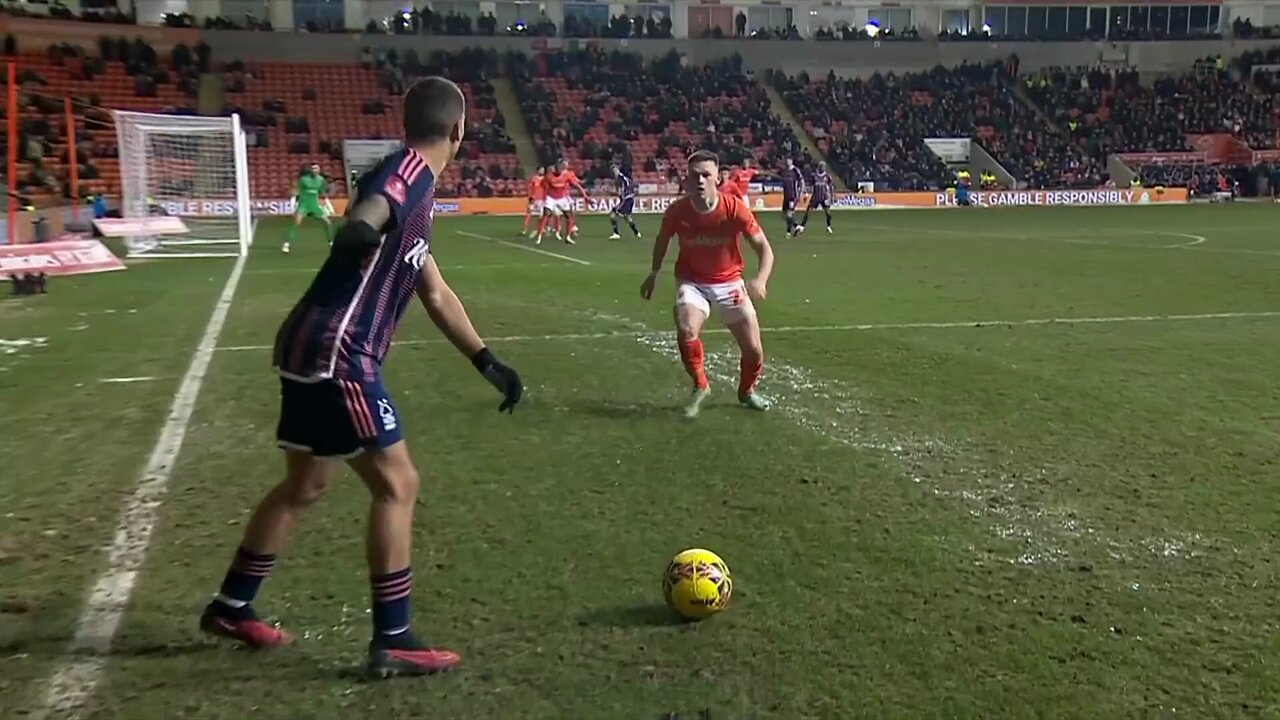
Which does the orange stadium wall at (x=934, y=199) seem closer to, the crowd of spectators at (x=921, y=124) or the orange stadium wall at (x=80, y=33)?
the crowd of spectators at (x=921, y=124)

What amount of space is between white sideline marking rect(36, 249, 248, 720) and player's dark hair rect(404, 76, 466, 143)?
2078 millimetres

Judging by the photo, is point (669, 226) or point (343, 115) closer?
point (669, 226)

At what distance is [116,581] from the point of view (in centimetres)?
463

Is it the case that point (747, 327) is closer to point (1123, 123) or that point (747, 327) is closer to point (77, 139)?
point (77, 139)

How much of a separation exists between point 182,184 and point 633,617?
27.1m

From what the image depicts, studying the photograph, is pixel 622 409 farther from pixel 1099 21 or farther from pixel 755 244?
pixel 1099 21

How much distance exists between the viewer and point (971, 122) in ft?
172

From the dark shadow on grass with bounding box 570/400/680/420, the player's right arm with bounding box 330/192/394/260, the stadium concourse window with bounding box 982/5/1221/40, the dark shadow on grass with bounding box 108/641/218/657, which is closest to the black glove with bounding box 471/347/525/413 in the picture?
the player's right arm with bounding box 330/192/394/260

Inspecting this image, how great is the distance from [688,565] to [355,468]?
1.28 metres

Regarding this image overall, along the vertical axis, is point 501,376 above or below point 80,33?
below

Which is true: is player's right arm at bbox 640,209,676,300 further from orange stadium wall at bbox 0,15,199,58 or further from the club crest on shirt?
orange stadium wall at bbox 0,15,199,58

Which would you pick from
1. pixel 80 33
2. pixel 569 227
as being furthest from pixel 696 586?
pixel 80 33

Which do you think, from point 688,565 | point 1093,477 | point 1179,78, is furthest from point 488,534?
point 1179,78

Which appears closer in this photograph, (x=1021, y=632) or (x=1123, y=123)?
(x=1021, y=632)
